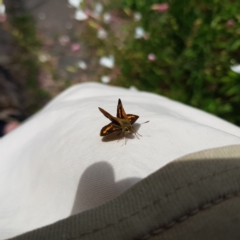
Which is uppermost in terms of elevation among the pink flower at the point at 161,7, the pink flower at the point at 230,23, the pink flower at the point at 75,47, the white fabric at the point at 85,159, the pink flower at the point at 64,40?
the pink flower at the point at 64,40

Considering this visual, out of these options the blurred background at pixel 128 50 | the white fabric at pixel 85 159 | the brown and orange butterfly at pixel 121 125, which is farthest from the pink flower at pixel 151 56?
the brown and orange butterfly at pixel 121 125

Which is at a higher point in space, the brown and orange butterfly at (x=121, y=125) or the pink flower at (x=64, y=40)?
the pink flower at (x=64, y=40)

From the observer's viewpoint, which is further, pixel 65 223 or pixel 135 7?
pixel 135 7

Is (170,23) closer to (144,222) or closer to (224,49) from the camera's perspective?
(224,49)

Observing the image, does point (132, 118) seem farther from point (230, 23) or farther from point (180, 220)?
point (230, 23)

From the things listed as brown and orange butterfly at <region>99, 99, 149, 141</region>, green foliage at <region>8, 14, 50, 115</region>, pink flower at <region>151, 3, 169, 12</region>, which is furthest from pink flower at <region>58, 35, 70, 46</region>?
brown and orange butterfly at <region>99, 99, 149, 141</region>

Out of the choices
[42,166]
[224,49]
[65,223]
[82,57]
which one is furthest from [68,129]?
[82,57]

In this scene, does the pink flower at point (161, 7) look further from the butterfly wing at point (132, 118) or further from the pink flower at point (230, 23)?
the butterfly wing at point (132, 118)

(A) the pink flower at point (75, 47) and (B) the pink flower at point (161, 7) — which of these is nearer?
(B) the pink flower at point (161, 7)
